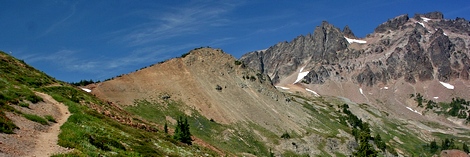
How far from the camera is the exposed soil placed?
2525cm

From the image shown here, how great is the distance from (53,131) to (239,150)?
2783 inches

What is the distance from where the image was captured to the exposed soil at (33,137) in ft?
82.8

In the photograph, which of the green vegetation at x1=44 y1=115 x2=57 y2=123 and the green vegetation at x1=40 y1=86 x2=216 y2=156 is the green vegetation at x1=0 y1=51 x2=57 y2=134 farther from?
the green vegetation at x1=40 y1=86 x2=216 y2=156

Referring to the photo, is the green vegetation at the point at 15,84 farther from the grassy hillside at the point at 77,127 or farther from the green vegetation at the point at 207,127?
the green vegetation at the point at 207,127

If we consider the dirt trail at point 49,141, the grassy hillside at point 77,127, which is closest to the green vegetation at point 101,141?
the grassy hillside at point 77,127

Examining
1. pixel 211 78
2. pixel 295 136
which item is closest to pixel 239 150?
pixel 295 136

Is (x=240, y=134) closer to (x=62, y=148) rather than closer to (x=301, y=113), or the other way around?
(x=301, y=113)

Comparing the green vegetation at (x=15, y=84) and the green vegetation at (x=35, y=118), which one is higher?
the green vegetation at (x=15, y=84)

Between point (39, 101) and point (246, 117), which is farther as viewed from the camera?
point (246, 117)

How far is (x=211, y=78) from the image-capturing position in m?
148

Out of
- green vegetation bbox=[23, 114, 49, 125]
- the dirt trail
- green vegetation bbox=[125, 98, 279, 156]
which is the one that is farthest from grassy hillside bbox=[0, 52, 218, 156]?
green vegetation bbox=[125, 98, 279, 156]

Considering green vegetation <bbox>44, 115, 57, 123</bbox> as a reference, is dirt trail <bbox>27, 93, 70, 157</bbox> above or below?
below

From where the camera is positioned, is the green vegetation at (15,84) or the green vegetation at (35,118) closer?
the green vegetation at (15,84)

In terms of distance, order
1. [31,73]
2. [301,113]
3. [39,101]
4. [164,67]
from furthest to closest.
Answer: [301,113] → [164,67] → [31,73] → [39,101]
